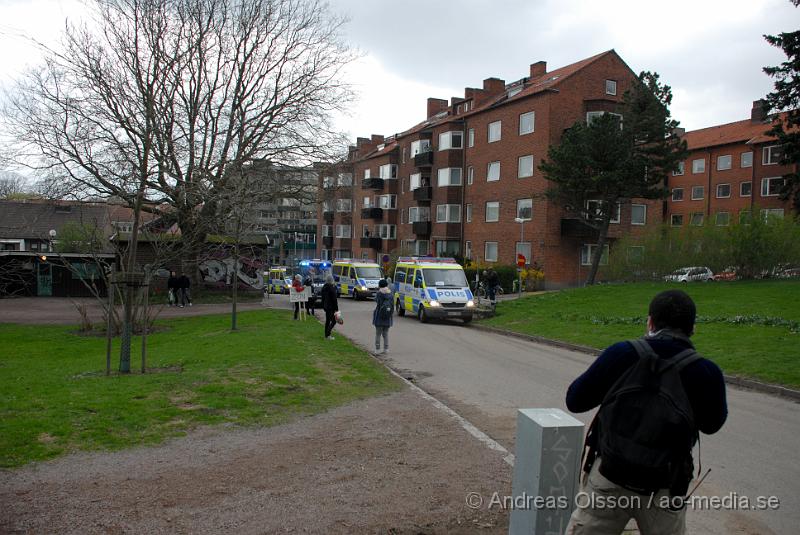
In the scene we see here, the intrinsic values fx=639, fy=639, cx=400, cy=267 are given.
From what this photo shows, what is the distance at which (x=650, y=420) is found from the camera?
112 inches

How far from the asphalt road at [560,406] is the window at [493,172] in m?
24.9

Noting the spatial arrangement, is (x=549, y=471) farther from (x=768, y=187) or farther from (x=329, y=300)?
(x=768, y=187)

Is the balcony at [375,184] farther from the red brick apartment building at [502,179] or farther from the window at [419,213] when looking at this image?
the window at [419,213]

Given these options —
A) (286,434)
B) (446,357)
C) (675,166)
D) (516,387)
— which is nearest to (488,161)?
(675,166)

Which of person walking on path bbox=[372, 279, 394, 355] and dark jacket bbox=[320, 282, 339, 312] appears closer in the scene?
person walking on path bbox=[372, 279, 394, 355]

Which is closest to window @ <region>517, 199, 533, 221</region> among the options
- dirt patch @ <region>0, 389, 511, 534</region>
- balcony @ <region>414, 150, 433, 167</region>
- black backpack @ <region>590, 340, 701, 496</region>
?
balcony @ <region>414, 150, 433, 167</region>

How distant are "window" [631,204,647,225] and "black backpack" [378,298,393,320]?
98.6 feet

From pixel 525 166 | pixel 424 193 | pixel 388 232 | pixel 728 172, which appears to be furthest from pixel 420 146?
pixel 728 172

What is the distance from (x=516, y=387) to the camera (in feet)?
35.0

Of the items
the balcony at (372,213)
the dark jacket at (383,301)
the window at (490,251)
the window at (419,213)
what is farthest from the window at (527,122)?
the dark jacket at (383,301)

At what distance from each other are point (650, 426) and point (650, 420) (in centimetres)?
3

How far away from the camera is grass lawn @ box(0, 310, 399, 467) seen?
6.79 metres

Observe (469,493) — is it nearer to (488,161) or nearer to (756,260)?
(756,260)

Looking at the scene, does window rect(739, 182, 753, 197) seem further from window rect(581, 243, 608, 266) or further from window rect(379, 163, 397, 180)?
window rect(379, 163, 397, 180)
